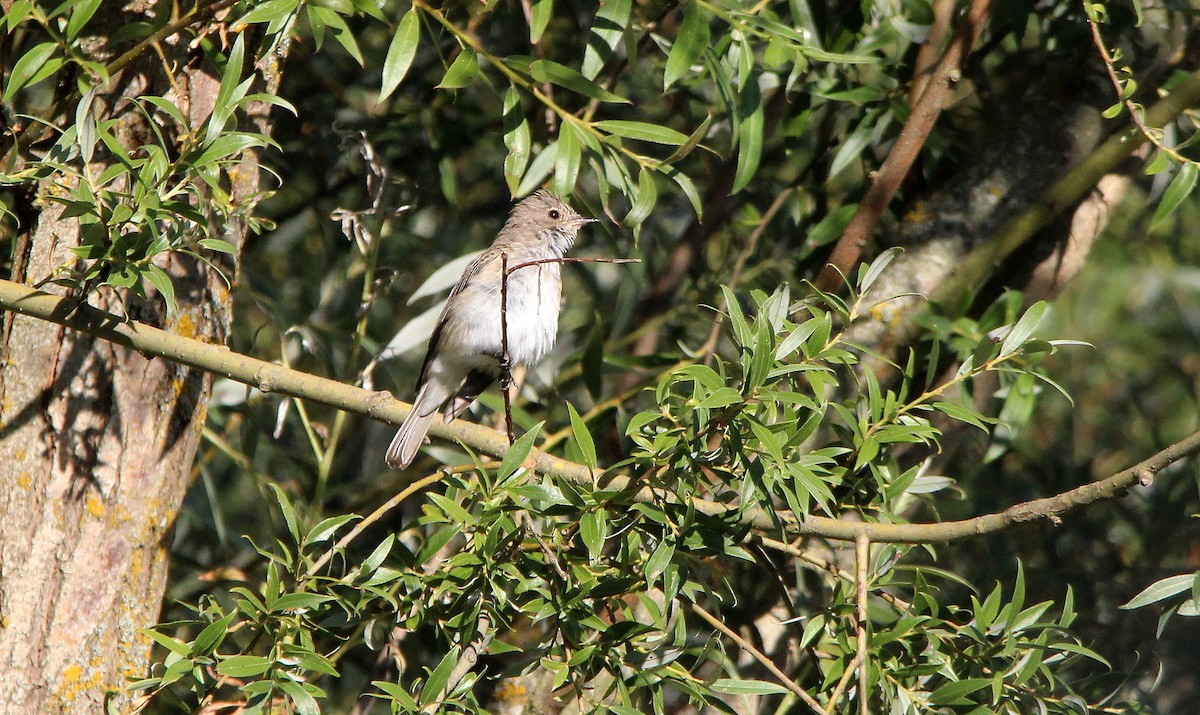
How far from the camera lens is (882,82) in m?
4.00

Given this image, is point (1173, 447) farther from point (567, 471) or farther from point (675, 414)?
point (567, 471)

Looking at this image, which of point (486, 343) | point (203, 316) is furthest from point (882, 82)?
point (203, 316)

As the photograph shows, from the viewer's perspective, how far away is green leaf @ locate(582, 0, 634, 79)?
9.62 ft

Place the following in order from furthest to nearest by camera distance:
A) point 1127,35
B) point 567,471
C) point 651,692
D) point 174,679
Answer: point 1127,35
point 567,471
point 651,692
point 174,679

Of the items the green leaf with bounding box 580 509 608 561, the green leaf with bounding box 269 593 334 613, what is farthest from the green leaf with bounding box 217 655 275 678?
the green leaf with bounding box 580 509 608 561

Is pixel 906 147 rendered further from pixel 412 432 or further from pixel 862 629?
pixel 412 432

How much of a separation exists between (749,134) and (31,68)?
1974mm

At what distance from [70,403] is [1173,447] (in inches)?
107

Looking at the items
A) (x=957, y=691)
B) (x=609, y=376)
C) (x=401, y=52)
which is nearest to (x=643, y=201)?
(x=401, y=52)

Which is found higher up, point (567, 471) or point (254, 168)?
point (254, 168)

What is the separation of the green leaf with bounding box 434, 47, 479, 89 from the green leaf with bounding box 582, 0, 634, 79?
12.1 inches

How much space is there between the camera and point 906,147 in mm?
3650

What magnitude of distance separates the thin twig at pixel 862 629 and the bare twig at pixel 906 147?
1111 millimetres

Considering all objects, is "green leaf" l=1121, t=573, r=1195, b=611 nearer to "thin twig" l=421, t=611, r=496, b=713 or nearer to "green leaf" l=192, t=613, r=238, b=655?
"thin twig" l=421, t=611, r=496, b=713
